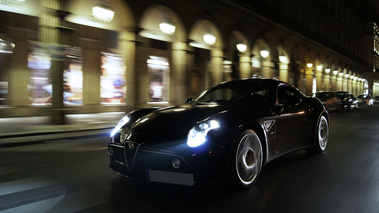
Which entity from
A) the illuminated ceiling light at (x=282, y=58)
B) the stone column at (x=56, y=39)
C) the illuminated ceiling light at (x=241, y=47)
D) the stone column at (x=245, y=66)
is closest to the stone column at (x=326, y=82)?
the illuminated ceiling light at (x=282, y=58)

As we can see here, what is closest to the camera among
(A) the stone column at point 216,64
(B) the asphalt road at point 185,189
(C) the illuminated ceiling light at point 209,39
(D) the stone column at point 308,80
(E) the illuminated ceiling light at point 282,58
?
(B) the asphalt road at point 185,189

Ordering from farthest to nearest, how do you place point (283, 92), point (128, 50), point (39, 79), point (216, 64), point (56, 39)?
point (216, 64) < point (128, 50) < point (39, 79) < point (56, 39) < point (283, 92)

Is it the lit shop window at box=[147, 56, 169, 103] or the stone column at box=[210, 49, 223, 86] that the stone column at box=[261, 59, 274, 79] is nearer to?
the stone column at box=[210, 49, 223, 86]

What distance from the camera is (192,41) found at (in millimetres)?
18156

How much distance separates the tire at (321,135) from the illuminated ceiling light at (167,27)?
1161cm

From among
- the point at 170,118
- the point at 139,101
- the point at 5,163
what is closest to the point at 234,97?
the point at 170,118

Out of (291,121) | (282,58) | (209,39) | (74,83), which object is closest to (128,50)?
(74,83)

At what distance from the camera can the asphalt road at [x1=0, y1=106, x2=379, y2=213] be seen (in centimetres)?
331

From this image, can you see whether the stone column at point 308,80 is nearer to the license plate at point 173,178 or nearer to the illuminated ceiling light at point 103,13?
the illuminated ceiling light at point 103,13

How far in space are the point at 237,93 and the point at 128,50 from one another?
1075 centimetres

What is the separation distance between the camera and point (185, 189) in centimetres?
380

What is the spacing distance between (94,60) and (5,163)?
1057 cm

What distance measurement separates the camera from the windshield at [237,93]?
15.8 ft

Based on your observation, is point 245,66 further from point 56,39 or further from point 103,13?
point 56,39
